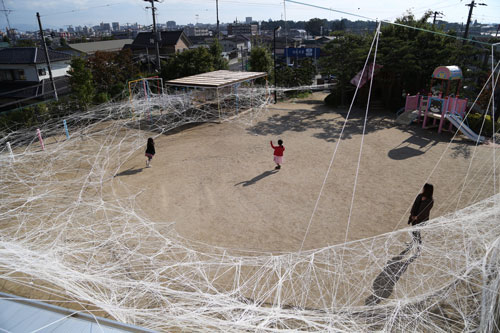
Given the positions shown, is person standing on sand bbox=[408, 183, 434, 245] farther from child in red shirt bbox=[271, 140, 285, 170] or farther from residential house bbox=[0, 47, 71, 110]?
residential house bbox=[0, 47, 71, 110]

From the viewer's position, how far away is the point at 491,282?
12.2ft

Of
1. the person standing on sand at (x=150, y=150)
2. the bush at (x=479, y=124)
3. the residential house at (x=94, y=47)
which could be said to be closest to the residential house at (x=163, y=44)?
the residential house at (x=94, y=47)

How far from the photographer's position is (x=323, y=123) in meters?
14.5

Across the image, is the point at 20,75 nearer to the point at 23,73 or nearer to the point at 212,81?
the point at 23,73

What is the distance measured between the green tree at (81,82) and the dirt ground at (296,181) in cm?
499

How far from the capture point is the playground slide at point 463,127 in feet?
37.2

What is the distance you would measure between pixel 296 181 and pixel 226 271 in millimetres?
4212

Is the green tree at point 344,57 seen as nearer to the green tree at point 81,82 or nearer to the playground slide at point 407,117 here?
the playground slide at point 407,117

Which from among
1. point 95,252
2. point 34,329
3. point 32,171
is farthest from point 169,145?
point 34,329

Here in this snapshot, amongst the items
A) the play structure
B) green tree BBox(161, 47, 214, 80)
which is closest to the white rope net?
the play structure

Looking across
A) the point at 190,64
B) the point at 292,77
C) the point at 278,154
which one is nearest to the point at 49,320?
the point at 278,154

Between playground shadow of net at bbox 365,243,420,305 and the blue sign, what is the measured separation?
3815 cm

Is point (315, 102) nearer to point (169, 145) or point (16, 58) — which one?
point (169, 145)

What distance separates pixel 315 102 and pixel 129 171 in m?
13.1
